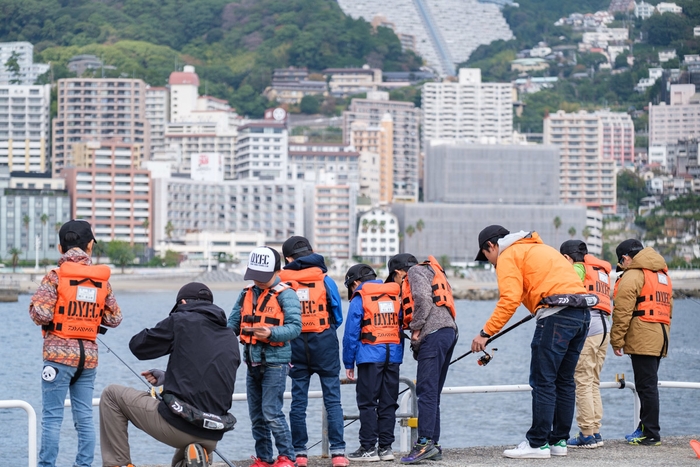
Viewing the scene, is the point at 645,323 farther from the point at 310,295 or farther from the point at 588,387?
the point at 310,295

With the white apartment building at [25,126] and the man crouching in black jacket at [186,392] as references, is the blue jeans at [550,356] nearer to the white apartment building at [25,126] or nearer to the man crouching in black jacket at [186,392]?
the man crouching in black jacket at [186,392]

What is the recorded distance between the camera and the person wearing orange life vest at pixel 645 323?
31.0ft

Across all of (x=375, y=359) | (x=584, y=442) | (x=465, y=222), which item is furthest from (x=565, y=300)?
(x=465, y=222)

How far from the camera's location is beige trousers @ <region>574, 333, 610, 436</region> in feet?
31.5

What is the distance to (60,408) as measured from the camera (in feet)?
25.4

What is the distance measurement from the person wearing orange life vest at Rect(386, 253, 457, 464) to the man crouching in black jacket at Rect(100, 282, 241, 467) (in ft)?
6.37

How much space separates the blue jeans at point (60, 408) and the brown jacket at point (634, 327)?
4.03 meters

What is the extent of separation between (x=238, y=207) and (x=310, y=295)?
409 feet

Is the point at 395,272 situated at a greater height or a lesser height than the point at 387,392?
greater

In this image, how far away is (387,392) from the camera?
8.73m

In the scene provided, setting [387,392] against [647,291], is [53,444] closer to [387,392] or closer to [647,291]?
[387,392]

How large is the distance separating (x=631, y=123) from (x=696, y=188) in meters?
27.1

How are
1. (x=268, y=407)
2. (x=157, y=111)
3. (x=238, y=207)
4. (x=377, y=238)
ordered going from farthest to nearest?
(x=157, y=111)
(x=238, y=207)
(x=377, y=238)
(x=268, y=407)

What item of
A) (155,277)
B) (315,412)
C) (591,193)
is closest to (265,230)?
(155,277)
